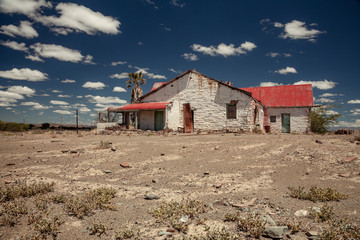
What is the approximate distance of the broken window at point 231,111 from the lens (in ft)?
59.5

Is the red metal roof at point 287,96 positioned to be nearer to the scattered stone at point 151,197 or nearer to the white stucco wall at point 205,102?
the white stucco wall at point 205,102

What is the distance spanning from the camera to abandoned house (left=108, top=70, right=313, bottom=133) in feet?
59.2

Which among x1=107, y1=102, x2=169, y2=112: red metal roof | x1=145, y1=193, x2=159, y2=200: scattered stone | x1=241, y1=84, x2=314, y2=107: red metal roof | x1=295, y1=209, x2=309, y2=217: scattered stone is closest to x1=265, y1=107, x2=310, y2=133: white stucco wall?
x1=241, y1=84, x2=314, y2=107: red metal roof

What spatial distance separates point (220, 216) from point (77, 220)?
2252 millimetres

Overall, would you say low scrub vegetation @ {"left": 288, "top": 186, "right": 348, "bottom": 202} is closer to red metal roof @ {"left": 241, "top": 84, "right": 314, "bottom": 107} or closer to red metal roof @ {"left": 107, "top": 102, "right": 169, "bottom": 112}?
red metal roof @ {"left": 107, "top": 102, "right": 169, "bottom": 112}

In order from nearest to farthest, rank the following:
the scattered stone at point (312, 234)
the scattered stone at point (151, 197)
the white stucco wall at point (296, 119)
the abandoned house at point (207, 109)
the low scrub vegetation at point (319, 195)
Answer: the scattered stone at point (312, 234) → the low scrub vegetation at point (319, 195) → the scattered stone at point (151, 197) → the abandoned house at point (207, 109) → the white stucco wall at point (296, 119)

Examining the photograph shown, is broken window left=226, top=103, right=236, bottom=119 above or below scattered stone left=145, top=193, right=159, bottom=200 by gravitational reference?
above

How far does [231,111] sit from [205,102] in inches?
98.3

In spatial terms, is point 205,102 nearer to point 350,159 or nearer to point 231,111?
point 231,111

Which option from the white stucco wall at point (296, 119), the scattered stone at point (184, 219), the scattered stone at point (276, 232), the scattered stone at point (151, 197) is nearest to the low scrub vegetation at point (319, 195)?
the scattered stone at point (276, 232)

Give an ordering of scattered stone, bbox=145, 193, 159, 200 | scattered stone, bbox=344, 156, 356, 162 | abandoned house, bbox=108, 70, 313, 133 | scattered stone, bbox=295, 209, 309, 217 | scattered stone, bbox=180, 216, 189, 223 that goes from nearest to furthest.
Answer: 1. scattered stone, bbox=180, 216, 189, 223
2. scattered stone, bbox=295, 209, 309, 217
3. scattered stone, bbox=145, 193, 159, 200
4. scattered stone, bbox=344, 156, 356, 162
5. abandoned house, bbox=108, 70, 313, 133

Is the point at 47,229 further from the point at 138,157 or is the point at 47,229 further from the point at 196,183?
the point at 138,157

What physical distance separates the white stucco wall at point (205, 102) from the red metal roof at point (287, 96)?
691 centimetres

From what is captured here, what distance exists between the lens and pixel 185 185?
479 cm
